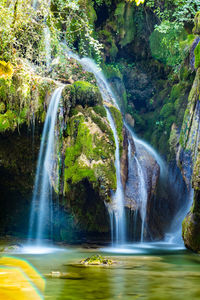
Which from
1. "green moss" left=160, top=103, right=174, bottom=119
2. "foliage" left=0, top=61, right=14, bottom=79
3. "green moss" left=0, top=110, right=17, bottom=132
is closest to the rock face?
"green moss" left=160, top=103, right=174, bottom=119

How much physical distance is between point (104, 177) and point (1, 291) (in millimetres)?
6965

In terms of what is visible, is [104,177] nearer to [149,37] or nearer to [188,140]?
[188,140]

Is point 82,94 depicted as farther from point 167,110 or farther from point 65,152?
point 167,110

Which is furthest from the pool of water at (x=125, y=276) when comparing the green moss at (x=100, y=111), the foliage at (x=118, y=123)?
the green moss at (x=100, y=111)

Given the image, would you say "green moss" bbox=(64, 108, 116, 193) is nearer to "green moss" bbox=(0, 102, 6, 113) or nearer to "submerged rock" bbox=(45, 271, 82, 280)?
"green moss" bbox=(0, 102, 6, 113)

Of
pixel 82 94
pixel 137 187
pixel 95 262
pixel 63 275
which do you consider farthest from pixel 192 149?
pixel 63 275

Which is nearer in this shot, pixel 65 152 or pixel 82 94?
pixel 65 152

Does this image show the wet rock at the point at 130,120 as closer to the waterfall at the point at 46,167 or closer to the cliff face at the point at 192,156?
the cliff face at the point at 192,156

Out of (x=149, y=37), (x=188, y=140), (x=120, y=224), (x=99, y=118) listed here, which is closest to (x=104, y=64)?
(x=149, y=37)

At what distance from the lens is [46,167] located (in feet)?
41.7

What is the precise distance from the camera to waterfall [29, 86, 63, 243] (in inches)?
498

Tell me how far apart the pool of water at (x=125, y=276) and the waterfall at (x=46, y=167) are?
9.44 feet

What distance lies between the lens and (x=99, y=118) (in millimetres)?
13023

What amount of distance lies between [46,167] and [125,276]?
258 inches
